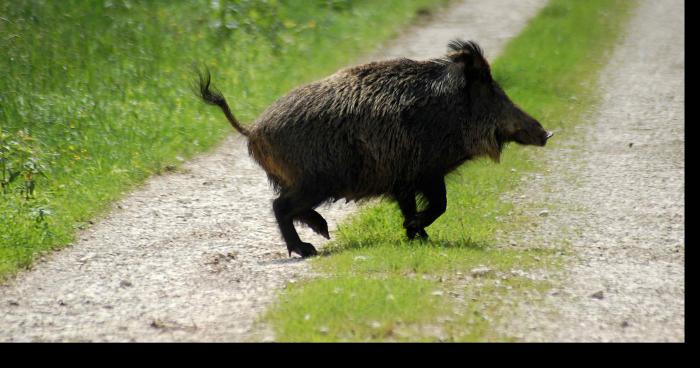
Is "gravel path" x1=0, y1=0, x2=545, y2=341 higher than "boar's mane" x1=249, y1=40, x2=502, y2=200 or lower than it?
lower

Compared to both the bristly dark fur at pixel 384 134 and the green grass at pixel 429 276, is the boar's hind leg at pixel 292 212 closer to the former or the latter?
the bristly dark fur at pixel 384 134

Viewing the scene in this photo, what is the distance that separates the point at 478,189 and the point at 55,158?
404 centimetres

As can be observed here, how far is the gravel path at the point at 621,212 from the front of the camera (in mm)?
5844

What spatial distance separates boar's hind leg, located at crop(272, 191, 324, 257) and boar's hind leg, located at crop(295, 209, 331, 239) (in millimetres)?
227

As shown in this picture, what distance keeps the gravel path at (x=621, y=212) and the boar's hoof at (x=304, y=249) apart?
163cm

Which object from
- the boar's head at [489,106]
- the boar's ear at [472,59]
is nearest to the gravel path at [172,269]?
the boar's head at [489,106]

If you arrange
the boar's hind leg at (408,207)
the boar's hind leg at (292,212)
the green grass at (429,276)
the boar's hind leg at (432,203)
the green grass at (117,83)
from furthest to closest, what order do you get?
the green grass at (117,83), the boar's hind leg at (408,207), the boar's hind leg at (432,203), the boar's hind leg at (292,212), the green grass at (429,276)

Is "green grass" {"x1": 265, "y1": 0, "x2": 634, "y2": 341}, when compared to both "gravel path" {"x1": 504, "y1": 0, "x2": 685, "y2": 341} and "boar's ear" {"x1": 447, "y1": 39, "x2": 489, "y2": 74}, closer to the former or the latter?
"gravel path" {"x1": 504, "y1": 0, "x2": 685, "y2": 341}

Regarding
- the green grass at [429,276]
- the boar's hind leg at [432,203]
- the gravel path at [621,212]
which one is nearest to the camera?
the green grass at [429,276]

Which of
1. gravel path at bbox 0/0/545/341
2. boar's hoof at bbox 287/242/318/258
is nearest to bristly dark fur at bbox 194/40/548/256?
boar's hoof at bbox 287/242/318/258

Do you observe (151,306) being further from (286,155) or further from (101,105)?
(101,105)

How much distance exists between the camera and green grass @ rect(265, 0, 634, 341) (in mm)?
5660

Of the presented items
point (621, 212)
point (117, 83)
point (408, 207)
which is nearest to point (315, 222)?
point (408, 207)
